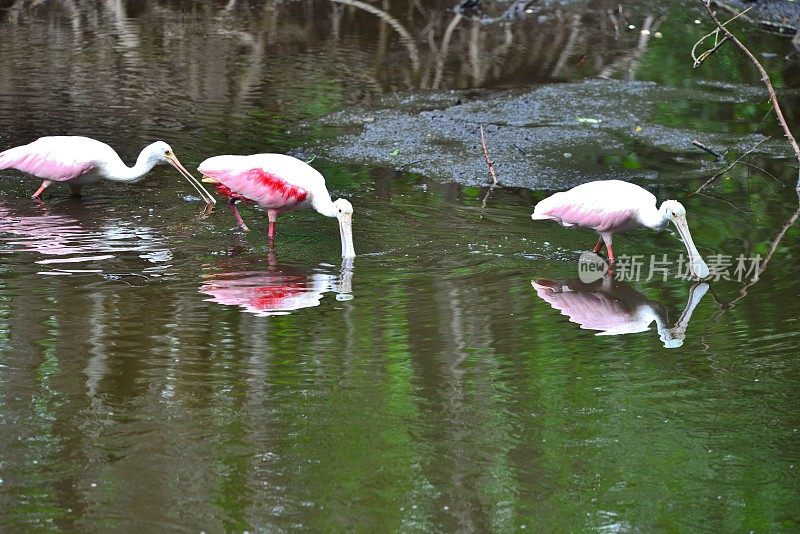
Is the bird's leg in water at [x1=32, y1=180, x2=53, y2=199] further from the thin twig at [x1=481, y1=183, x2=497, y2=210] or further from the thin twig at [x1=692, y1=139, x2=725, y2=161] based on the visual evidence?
the thin twig at [x1=692, y1=139, x2=725, y2=161]

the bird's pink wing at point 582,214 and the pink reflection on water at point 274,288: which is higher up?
the bird's pink wing at point 582,214

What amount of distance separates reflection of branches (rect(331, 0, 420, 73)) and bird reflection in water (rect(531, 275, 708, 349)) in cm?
714

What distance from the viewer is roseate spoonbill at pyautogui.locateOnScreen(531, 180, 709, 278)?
809 cm

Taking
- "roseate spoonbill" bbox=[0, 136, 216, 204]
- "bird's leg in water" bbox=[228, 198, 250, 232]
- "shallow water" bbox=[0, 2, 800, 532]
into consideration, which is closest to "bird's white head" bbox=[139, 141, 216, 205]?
"roseate spoonbill" bbox=[0, 136, 216, 204]

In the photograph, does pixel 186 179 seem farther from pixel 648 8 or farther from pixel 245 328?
pixel 648 8

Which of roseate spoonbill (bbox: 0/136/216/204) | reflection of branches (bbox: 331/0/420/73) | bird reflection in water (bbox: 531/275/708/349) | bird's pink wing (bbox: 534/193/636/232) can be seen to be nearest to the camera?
bird reflection in water (bbox: 531/275/708/349)

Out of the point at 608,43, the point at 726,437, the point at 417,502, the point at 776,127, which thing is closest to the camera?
the point at 417,502

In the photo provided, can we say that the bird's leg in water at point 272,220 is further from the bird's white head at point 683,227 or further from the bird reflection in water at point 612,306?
the bird's white head at point 683,227

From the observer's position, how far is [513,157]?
10719 mm

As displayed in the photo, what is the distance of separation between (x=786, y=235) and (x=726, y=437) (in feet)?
12.6

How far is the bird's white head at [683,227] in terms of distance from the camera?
788cm

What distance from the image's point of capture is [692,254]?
7953 mm

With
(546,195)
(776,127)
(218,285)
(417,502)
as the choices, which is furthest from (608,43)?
(417,502)

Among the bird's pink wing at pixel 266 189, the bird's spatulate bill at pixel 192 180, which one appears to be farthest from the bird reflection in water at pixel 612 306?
the bird's spatulate bill at pixel 192 180
